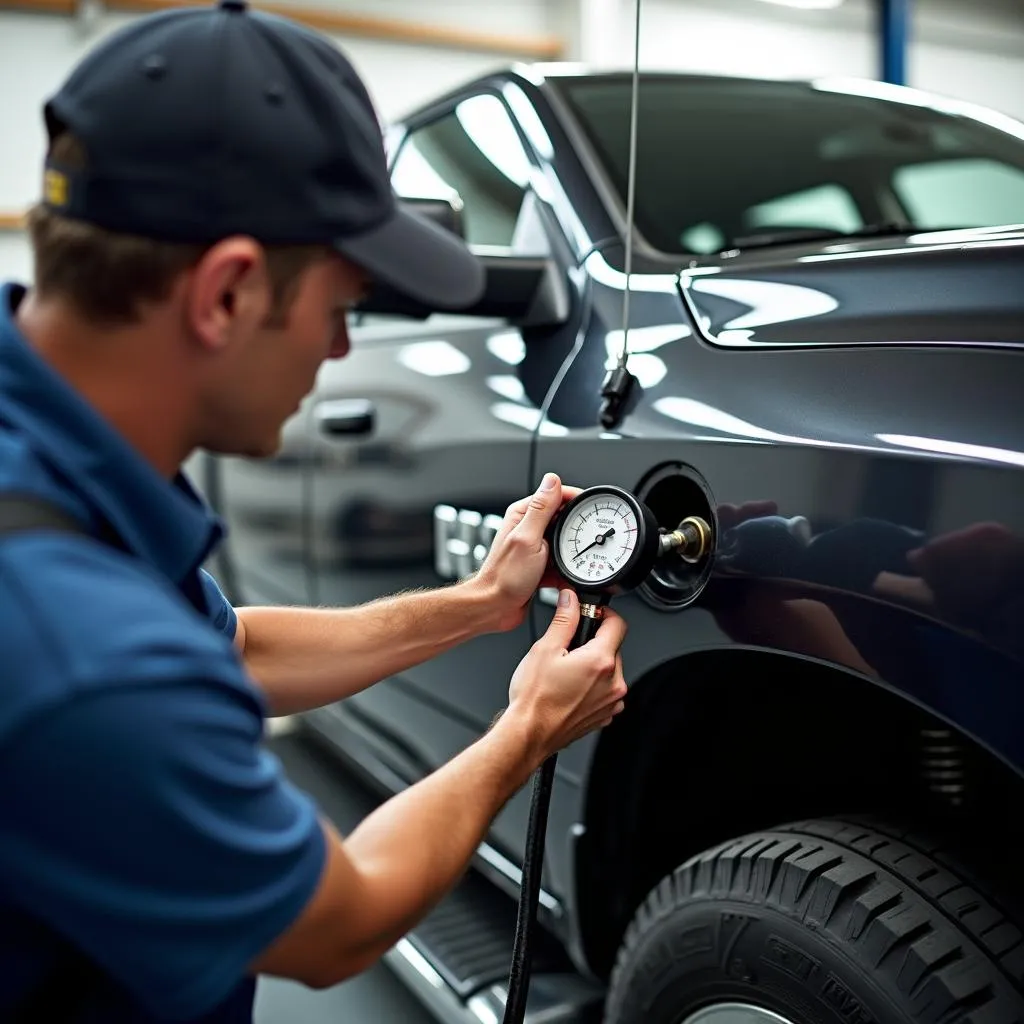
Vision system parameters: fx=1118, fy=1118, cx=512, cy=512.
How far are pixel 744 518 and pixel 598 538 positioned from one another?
17 centimetres

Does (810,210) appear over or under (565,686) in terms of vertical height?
over

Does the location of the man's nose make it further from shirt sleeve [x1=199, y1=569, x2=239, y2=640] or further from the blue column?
the blue column

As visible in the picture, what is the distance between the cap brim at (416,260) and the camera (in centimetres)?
91

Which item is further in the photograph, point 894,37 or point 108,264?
point 894,37

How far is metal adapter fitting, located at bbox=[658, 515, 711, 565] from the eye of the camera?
1.17 metres

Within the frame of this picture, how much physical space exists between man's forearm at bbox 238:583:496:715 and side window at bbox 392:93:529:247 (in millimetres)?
696

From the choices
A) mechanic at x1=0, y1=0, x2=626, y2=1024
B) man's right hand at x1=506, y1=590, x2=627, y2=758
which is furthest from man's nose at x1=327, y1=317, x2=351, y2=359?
man's right hand at x1=506, y1=590, x2=627, y2=758

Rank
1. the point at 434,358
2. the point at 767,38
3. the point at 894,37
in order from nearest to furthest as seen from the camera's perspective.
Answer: the point at 434,358, the point at 894,37, the point at 767,38

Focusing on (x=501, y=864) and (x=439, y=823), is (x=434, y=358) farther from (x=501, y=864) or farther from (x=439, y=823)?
(x=439, y=823)

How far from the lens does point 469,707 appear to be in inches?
67.9

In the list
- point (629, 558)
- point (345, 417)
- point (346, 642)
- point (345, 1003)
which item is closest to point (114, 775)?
point (629, 558)

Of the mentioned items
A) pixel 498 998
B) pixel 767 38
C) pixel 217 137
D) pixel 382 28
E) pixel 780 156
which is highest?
pixel 767 38

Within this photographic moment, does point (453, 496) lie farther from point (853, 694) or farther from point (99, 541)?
point (99, 541)

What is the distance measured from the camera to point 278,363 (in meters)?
0.90
